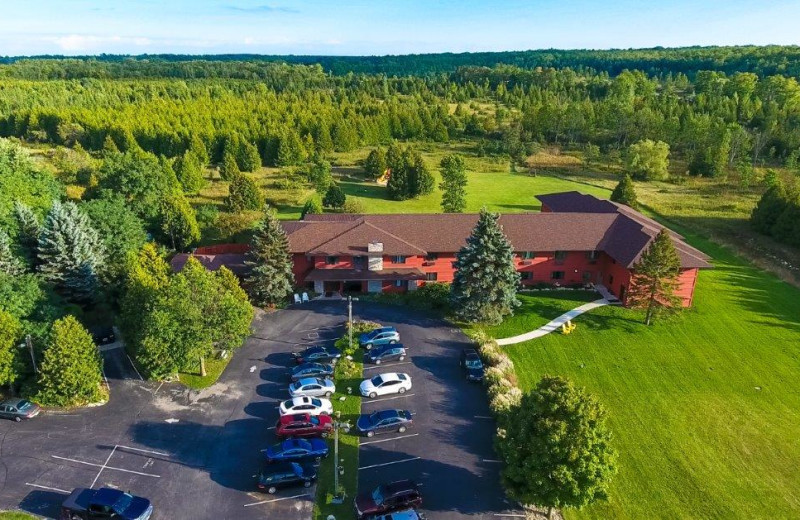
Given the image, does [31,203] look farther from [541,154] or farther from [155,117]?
[541,154]

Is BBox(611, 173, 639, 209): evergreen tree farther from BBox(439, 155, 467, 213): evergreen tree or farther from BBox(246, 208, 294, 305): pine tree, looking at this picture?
BBox(246, 208, 294, 305): pine tree

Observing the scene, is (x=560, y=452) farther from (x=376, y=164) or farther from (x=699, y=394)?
(x=376, y=164)

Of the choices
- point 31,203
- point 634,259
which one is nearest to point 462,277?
point 634,259

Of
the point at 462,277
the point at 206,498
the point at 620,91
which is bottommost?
the point at 206,498

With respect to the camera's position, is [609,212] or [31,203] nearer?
[31,203]

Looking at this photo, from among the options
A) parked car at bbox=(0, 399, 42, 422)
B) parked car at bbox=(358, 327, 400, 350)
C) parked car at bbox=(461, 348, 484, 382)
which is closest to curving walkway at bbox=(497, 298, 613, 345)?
parked car at bbox=(461, 348, 484, 382)

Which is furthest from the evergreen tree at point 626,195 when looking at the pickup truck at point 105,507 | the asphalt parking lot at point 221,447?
the pickup truck at point 105,507
